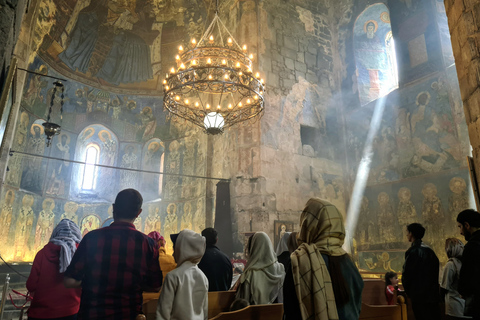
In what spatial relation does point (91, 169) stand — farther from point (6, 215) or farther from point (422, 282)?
point (422, 282)

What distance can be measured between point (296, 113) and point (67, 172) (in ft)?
31.4

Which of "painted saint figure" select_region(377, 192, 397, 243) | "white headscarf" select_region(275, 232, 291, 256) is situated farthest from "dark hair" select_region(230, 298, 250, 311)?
"painted saint figure" select_region(377, 192, 397, 243)

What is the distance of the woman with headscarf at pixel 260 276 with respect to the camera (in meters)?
3.03

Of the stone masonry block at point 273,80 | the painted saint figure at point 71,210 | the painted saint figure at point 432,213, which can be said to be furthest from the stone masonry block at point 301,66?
the painted saint figure at point 71,210

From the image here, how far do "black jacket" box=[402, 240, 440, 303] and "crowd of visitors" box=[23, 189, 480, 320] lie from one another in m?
0.52

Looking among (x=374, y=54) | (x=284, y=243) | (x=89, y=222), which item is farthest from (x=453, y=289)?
(x=89, y=222)

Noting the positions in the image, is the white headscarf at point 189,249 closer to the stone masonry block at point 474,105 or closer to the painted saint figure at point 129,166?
the stone masonry block at point 474,105

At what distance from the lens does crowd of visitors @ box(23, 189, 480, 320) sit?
1.83 meters

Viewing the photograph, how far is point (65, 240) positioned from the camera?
Answer: 2.92 m

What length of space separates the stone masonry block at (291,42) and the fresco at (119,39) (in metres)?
3.93

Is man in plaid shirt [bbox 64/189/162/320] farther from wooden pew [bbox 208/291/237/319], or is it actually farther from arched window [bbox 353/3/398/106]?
arched window [bbox 353/3/398/106]

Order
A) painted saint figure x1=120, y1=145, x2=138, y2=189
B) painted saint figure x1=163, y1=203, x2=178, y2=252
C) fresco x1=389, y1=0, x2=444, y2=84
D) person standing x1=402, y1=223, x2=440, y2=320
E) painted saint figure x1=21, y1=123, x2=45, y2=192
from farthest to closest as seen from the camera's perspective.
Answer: painted saint figure x1=120, y1=145, x2=138, y2=189, painted saint figure x1=163, y1=203, x2=178, y2=252, painted saint figure x1=21, y1=123, x2=45, y2=192, fresco x1=389, y1=0, x2=444, y2=84, person standing x1=402, y1=223, x2=440, y2=320

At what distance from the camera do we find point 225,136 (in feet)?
35.2

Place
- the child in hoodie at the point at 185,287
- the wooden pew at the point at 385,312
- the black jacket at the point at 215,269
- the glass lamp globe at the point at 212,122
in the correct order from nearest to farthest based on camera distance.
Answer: the child in hoodie at the point at 185,287
the wooden pew at the point at 385,312
the black jacket at the point at 215,269
the glass lamp globe at the point at 212,122
